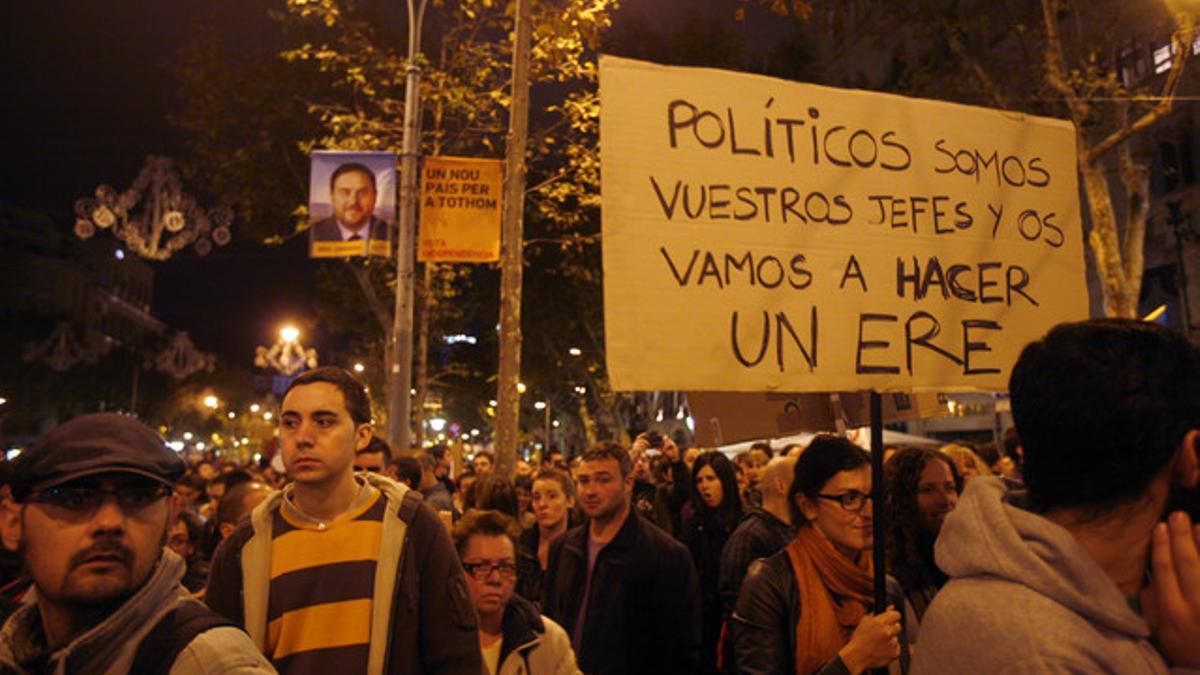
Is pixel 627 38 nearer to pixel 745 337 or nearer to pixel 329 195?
pixel 329 195

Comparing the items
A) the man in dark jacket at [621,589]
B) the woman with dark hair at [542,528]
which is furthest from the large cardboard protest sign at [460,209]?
the man in dark jacket at [621,589]

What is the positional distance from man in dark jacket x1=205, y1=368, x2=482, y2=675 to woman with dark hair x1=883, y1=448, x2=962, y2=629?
2153 millimetres

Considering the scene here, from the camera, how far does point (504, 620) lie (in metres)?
4.09

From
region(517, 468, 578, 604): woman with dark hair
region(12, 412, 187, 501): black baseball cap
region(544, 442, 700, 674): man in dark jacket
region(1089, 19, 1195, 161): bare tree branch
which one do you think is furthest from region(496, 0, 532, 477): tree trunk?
region(12, 412, 187, 501): black baseball cap

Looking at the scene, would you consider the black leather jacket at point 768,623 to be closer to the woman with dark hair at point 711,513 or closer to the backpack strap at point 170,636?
the backpack strap at point 170,636

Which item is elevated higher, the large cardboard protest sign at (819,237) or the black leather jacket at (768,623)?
the large cardboard protest sign at (819,237)

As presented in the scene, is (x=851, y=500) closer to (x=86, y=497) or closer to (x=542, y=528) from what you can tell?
(x=86, y=497)

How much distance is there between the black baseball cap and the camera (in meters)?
2.03

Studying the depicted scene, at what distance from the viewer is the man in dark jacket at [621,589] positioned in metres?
5.07

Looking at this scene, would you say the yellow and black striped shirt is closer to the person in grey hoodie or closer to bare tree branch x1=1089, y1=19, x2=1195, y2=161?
the person in grey hoodie

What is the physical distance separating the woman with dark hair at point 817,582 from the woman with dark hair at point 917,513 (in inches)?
27.6

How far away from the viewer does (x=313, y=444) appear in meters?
3.52

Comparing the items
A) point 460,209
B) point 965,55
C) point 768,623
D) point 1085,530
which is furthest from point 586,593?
point 965,55

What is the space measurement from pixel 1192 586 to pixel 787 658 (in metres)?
2.02
